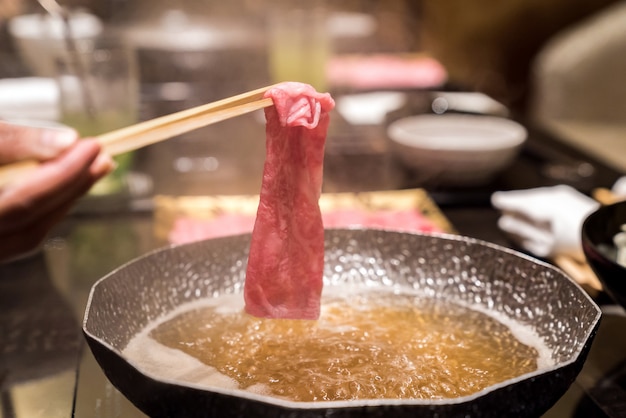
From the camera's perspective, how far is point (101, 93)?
6.15ft

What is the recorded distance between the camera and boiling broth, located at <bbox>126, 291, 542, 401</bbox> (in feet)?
2.90

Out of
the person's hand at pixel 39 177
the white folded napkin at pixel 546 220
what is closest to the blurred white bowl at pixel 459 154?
the white folded napkin at pixel 546 220

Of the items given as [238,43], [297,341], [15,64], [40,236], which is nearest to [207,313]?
[297,341]

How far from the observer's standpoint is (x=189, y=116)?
0.95 meters

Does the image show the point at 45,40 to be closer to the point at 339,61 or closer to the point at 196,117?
the point at 196,117

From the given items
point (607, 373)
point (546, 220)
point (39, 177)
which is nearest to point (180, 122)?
point (39, 177)

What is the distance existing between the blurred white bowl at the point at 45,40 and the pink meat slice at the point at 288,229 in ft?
3.56

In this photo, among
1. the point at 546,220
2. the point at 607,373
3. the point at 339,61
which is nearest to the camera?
the point at 607,373

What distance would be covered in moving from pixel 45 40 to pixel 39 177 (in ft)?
4.59

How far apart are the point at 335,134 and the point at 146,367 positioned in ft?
5.16

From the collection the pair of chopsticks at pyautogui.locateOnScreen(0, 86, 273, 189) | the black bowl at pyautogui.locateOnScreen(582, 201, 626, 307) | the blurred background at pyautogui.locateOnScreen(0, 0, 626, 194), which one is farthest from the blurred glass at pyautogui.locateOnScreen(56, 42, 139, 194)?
the black bowl at pyautogui.locateOnScreen(582, 201, 626, 307)

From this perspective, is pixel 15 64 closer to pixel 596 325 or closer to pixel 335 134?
pixel 335 134

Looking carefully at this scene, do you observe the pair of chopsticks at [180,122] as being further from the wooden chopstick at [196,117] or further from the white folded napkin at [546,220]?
the white folded napkin at [546,220]

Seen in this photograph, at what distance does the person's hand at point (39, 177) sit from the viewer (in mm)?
947
